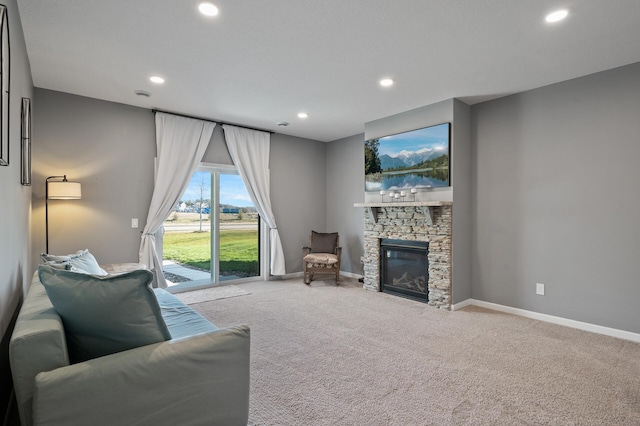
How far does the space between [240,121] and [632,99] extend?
4.80 meters

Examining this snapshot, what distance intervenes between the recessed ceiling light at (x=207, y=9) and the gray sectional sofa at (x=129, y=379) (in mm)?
2087

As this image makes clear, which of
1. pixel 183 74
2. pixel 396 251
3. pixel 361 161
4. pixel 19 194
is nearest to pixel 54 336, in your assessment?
pixel 19 194

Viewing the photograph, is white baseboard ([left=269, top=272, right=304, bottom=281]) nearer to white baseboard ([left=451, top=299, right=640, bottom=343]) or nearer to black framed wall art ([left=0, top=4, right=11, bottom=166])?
white baseboard ([left=451, top=299, right=640, bottom=343])

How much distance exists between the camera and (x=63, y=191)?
3.68m

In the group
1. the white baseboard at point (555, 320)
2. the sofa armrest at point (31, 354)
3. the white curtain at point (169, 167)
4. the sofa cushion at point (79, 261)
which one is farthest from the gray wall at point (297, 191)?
the sofa armrest at point (31, 354)

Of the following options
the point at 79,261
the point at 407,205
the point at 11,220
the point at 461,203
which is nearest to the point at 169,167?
the point at 79,261

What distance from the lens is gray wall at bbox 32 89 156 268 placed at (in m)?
3.93

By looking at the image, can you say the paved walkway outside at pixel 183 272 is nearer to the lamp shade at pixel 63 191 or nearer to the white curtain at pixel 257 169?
the white curtain at pixel 257 169

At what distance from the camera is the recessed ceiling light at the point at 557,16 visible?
94.4 inches

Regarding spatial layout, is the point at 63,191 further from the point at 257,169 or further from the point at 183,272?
the point at 257,169

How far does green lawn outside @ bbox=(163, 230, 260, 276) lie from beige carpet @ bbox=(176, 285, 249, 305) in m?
0.42

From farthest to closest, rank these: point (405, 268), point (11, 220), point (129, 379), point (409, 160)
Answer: point (405, 268)
point (409, 160)
point (11, 220)
point (129, 379)

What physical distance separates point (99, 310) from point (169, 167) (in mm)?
3730

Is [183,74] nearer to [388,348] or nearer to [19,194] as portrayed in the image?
[19,194]
